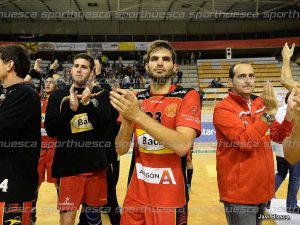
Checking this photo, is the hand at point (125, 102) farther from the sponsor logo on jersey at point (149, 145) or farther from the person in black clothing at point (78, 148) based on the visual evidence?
the person in black clothing at point (78, 148)

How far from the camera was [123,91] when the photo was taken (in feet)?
6.26

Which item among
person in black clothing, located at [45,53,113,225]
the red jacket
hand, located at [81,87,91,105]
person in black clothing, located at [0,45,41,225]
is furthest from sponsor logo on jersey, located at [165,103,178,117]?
person in black clothing, located at [45,53,113,225]

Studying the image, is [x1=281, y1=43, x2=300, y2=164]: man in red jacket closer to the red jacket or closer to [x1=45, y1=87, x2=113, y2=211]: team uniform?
the red jacket

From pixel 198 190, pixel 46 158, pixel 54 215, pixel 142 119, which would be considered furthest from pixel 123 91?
pixel 198 190

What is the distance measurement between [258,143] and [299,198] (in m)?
3.76

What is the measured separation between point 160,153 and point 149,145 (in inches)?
3.8

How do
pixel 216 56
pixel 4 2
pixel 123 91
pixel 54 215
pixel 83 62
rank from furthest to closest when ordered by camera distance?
1. pixel 216 56
2. pixel 4 2
3. pixel 54 215
4. pixel 83 62
5. pixel 123 91

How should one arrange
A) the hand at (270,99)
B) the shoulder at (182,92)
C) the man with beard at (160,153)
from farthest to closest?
1. the hand at (270,99)
2. the shoulder at (182,92)
3. the man with beard at (160,153)

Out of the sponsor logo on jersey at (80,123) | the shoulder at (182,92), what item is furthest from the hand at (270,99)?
the sponsor logo on jersey at (80,123)

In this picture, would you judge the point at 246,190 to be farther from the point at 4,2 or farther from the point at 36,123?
the point at 4,2

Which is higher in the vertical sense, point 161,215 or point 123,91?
point 123,91

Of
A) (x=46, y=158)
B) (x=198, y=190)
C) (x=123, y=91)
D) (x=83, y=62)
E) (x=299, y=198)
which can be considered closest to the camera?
(x=123, y=91)

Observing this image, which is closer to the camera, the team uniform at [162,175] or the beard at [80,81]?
the team uniform at [162,175]

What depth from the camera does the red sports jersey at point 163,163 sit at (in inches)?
91.9
